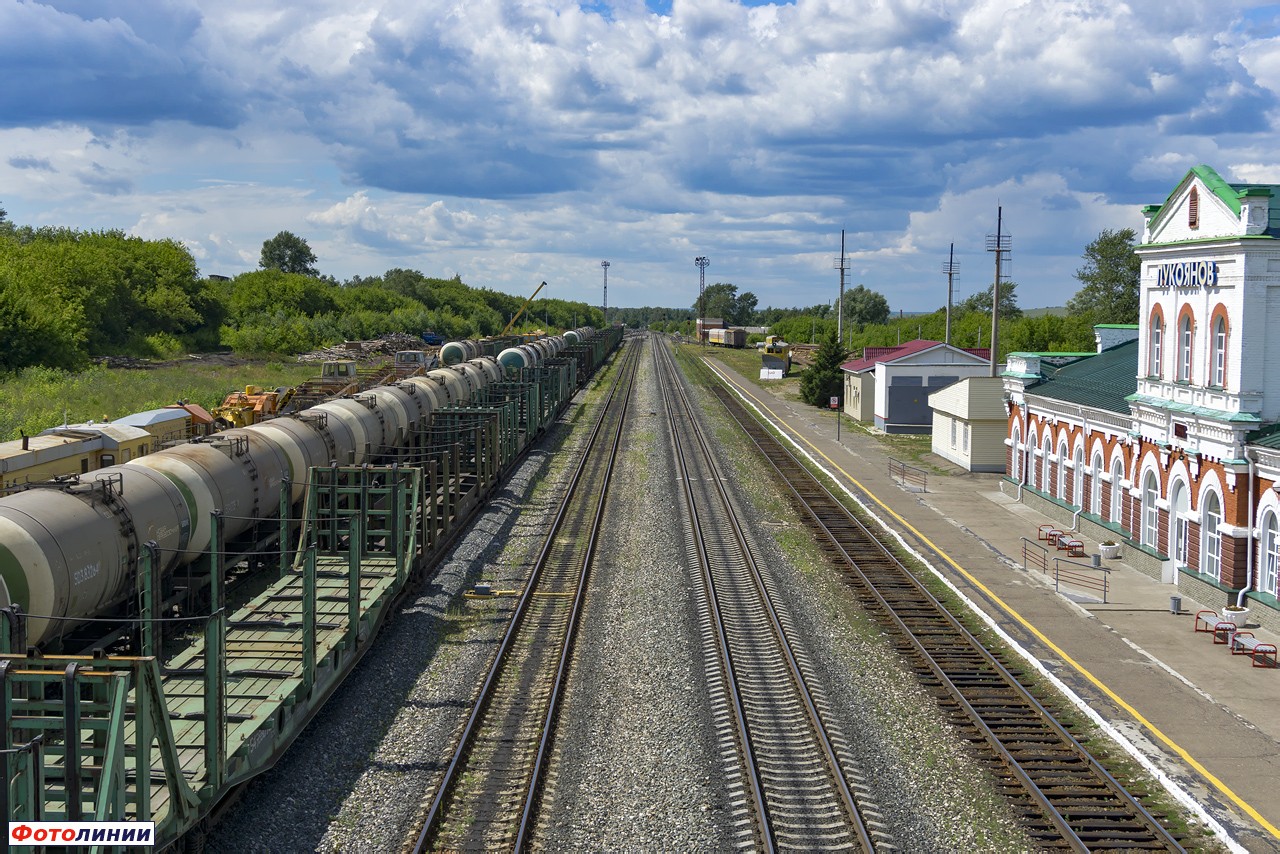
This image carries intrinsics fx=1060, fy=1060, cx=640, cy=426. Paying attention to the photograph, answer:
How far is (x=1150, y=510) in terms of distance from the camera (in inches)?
1073

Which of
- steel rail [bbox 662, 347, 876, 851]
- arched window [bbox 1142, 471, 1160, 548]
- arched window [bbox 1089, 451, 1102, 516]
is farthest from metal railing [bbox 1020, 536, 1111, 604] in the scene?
steel rail [bbox 662, 347, 876, 851]

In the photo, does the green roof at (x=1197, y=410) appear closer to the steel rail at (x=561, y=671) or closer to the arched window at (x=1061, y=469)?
the arched window at (x=1061, y=469)

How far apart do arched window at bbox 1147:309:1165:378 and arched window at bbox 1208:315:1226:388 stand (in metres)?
2.54

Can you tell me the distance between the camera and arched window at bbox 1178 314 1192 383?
2523 cm

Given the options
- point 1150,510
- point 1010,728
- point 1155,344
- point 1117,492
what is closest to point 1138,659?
point 1010,728

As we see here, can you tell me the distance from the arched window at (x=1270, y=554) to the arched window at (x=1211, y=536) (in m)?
1.53

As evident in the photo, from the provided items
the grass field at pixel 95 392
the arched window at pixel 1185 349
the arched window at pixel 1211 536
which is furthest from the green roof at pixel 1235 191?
the grass field at pixel 95 392

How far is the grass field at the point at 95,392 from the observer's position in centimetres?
3853

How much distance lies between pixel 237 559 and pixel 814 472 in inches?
1050

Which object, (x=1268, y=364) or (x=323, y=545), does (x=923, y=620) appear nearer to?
(x=1268, y=364)

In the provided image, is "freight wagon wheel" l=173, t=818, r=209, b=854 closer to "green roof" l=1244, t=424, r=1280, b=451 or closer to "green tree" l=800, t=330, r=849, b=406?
"green roof" l=1244, t=424, r=1280, b=451

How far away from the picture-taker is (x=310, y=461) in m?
24.6

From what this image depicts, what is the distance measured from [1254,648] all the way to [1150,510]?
7.73 metres

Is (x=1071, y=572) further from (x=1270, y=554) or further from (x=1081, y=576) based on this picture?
(x=1270, y=554)
